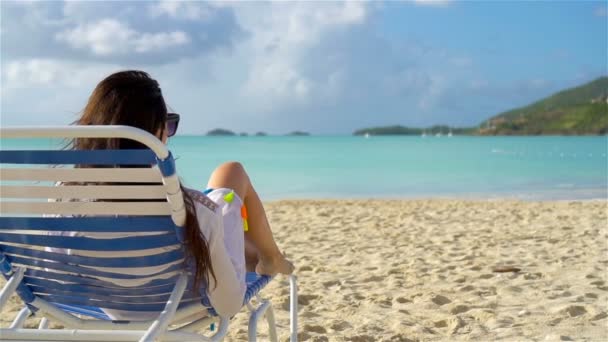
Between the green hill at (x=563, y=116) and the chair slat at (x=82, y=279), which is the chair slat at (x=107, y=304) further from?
the green hill at (x=563, y=116)

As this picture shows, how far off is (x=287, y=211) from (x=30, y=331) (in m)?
8.14

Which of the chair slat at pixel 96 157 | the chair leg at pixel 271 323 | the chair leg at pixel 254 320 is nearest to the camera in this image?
the chair slat at pixel 96 157

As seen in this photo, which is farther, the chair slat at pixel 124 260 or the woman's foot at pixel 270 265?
the woman's foot at pixel 270 265

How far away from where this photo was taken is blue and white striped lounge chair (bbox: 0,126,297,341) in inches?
68.9

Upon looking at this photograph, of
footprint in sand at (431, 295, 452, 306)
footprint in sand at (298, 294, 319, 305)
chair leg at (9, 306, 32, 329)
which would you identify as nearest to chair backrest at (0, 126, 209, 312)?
chair leg at (9, 306, 32, 329)

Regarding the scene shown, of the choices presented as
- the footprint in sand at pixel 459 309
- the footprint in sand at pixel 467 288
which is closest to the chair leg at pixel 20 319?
the footprint in sand at pixel 459 309

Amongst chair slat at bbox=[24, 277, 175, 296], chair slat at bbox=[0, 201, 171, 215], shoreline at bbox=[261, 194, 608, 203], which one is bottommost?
shoreline at bbox=[261, 194, 608, 203]

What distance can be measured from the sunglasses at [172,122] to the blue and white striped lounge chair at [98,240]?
231 mm

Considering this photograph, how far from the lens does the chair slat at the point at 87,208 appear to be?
1.82 metres

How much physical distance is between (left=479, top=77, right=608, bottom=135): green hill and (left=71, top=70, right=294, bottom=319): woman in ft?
297

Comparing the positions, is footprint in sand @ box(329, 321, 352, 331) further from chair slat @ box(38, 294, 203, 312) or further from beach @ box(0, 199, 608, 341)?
chair slat @ box(38, 294, 203, 312)

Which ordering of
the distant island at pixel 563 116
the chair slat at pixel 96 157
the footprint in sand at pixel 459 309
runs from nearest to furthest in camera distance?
the chair slat at pixel 96 157
the footprint in sand at pixel 459 309
the distant island at pixel 563 116

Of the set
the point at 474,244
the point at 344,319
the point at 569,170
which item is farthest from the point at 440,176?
the point at 344,319

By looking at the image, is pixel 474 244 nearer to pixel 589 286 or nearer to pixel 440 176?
pixel 589 286
